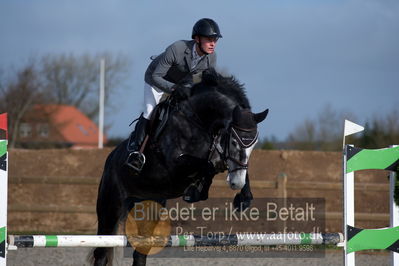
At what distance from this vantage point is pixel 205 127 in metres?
5.05

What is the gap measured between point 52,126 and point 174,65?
27.9 meters

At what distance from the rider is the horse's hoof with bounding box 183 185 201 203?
59 cm

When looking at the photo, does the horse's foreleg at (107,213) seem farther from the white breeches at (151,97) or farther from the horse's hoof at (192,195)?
the horse's hoof at (192,195)

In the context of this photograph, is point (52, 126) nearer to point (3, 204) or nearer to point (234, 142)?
point (234, 142)

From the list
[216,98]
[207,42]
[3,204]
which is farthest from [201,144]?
[3,204]

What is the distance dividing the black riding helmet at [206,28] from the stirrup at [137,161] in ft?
3.74

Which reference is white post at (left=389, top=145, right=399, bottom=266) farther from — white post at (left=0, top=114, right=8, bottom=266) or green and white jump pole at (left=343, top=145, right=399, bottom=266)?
white post at (left=0, top=114, right=8, bottom=266)

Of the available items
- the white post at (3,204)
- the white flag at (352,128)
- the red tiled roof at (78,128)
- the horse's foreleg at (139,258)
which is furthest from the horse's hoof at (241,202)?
the red tiled roof at (78,128)

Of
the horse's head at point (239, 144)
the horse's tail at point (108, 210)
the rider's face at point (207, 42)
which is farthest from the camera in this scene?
the horse's tail at point (108, 210)

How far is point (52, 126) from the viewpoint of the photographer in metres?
32.2

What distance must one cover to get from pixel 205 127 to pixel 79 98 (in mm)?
35140

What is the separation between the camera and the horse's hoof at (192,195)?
15.9ft

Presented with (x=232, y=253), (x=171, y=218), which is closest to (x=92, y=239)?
(x=232, y=253)

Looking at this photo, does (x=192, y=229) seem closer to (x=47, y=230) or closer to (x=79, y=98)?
(x=47, y=230)
